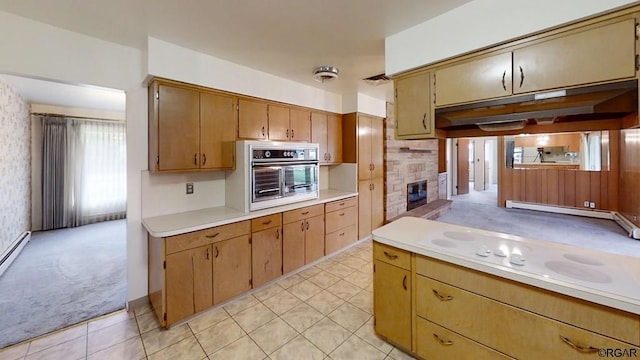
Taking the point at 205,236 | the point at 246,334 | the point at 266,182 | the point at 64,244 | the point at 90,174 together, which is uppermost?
the point at 90,174

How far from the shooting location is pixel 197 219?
7.99 feet

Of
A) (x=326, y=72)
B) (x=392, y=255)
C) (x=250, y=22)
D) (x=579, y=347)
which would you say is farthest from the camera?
(x=326, y=72)

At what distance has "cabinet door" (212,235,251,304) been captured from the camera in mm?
2406

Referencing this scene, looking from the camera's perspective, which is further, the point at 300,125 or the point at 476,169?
the point at 476,169

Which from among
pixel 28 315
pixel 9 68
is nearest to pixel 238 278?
pixel 28 315

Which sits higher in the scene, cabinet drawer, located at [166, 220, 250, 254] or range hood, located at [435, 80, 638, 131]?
range hood, located at [435, 80, 638, 131]

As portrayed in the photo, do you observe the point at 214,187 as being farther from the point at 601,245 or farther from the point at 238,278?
the point at 601,245

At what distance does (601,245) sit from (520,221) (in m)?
1.54

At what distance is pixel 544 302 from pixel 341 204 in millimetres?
2694

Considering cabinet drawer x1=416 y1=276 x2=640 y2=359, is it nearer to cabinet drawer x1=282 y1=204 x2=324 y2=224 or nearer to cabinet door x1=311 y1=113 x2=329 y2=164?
cabinet drawer x1=282 y1=204 x2=324 y2=224

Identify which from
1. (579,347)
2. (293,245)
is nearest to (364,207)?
(293,245)

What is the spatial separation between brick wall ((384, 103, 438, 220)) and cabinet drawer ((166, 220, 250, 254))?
2.82m

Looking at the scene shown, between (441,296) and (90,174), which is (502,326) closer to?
(441,296)

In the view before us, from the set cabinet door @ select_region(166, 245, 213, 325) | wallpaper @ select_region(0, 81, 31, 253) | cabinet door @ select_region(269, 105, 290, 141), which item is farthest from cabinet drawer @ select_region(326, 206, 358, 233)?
wallpaper @ select_region(0, 81, 31, 253)
